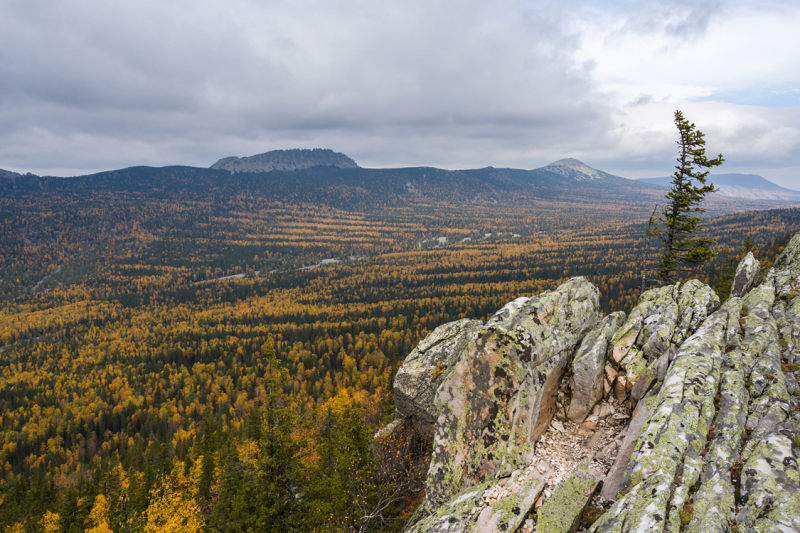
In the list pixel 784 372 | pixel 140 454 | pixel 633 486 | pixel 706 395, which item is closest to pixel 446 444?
pixel 633 486

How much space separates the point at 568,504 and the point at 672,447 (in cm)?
365

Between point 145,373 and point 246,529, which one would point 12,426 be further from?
point 246,529

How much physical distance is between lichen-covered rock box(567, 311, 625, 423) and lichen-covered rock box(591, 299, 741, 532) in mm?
3150

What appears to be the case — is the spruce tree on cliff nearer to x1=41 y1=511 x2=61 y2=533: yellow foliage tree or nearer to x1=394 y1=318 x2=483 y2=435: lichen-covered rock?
x1=394 y1=318 x2=483 y2=435: lichen-covered rock

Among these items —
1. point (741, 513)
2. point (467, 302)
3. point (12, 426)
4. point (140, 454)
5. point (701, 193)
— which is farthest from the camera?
point (467, 302)

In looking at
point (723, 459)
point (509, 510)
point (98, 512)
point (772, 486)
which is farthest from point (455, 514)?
point (98, 512)

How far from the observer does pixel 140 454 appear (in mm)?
85938

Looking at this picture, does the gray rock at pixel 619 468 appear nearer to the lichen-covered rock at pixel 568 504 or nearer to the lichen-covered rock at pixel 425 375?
the lichen-covered rock at pixel 568 504

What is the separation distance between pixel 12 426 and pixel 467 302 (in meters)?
170

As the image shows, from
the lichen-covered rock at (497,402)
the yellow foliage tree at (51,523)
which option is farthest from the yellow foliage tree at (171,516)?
the lichen-covered rock at (497,402)

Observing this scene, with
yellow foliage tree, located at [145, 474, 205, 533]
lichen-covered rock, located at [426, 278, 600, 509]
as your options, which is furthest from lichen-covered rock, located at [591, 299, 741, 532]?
yellow foliage tree, located at [145, 474, 205, 533]

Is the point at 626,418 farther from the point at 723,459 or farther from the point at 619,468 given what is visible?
the point at 723,459

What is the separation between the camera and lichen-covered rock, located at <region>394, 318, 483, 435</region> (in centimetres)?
2723

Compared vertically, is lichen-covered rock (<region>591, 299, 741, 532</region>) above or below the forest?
above
